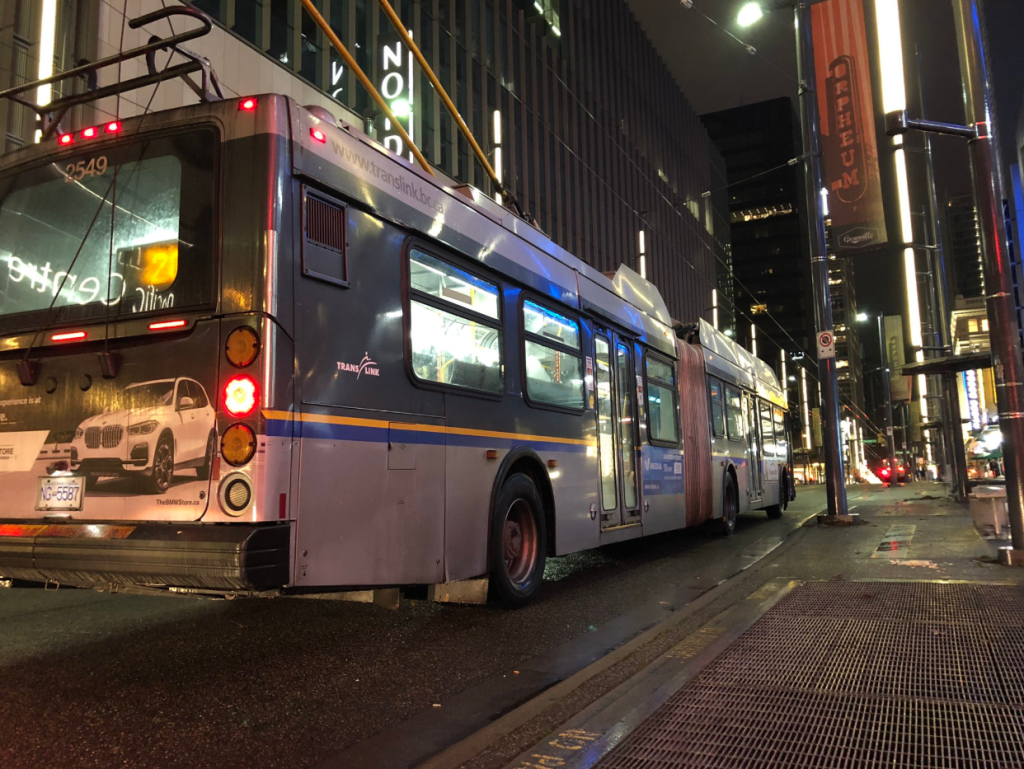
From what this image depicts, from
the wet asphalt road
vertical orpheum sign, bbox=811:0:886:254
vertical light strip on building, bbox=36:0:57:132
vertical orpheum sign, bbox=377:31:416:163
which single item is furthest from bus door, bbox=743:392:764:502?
vertical light strip on building, bbox=36:0:57:132

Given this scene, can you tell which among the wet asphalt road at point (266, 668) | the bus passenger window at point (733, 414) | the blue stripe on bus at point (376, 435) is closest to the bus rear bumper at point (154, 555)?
the blue stripe on bus at point (376, 435)

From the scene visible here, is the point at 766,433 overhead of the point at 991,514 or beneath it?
overhead

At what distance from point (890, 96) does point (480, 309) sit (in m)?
7.13

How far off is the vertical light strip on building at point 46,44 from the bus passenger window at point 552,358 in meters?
11.2

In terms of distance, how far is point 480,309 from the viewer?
6.09 m

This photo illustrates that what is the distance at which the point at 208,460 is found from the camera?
394 centimetres

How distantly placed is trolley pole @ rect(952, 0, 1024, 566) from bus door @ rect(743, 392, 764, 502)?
20.8ft

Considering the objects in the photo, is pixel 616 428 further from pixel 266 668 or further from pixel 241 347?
pixel 241 347

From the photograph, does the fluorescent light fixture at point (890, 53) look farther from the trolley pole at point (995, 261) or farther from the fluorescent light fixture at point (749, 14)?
the fluorescent light fixture at point (749, 14)

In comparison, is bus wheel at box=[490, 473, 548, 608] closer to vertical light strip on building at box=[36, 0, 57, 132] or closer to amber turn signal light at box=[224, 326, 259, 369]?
amber turn signal light at box=[224, 326, 259, 369]

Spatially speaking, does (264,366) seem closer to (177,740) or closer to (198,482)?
A: (198,482)

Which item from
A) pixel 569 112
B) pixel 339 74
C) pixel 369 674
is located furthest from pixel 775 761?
pixel 569 112

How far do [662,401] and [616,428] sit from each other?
6.06 feet

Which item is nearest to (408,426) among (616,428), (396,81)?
(616,428)
